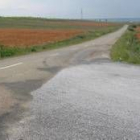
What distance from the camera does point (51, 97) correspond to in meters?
9.80

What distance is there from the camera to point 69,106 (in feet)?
28.7

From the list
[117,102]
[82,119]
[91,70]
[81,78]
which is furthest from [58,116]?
[91,70]

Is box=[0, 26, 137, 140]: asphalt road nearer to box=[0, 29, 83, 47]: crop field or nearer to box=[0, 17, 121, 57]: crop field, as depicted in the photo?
box=[0, 17, 121, 57]: crop field

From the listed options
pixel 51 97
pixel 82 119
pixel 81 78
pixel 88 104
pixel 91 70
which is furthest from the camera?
pixel 91 70

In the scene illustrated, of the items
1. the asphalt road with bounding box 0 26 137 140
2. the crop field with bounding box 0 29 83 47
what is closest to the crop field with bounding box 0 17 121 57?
the crop field with bounding box 0 29 83 47

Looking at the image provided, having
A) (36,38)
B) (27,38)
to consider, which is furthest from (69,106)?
(27,38)

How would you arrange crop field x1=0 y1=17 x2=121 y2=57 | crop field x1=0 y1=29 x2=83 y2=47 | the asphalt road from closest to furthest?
the asphalt road, crop field x1=0 y1=17 x2=121 y2=57, crop field x1=0 y1=29 x2=83 y2=47

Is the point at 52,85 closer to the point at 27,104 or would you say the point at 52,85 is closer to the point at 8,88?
the point at 8,88

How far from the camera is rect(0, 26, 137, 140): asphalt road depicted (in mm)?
6770

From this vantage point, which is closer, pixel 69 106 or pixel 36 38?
pixel 69 106

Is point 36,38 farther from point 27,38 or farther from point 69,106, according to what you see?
point 69,106

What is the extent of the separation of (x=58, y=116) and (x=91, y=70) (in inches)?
324

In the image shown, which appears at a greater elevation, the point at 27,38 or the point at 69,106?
the point at 69,106

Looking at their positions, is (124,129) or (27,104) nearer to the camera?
(124,129)
